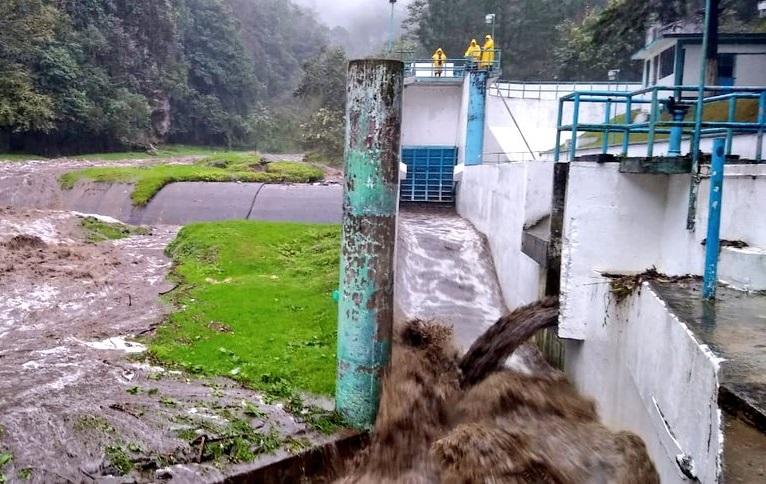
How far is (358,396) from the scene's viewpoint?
6098 mm

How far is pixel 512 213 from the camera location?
35.0 feet

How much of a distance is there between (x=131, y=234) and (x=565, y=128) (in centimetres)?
1257

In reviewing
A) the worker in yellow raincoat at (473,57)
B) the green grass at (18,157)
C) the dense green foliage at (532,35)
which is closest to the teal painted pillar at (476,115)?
the worker in yellow raincoat at (473,57)

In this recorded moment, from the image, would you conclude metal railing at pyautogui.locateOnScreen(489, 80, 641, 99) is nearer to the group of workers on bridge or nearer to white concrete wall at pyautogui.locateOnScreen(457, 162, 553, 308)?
the group of workers on bridge

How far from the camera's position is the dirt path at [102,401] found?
5160 mm

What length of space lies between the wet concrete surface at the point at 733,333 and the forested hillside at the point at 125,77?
28.5 m

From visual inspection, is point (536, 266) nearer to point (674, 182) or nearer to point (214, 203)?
point (674, 182)

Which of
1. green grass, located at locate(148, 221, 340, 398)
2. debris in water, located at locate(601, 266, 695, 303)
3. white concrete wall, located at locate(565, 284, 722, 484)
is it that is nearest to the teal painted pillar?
green grass, located at locate(148, 221, 340, 398)

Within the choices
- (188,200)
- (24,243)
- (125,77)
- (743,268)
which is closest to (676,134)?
(743,268)

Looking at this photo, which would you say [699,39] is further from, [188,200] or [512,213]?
[188,200]

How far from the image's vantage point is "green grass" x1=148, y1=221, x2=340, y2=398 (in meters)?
7.32

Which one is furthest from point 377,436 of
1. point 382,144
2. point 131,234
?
point 131,234

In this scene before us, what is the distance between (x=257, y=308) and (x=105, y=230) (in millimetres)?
8832

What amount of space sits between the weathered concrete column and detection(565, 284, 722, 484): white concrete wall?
1.97 meters
